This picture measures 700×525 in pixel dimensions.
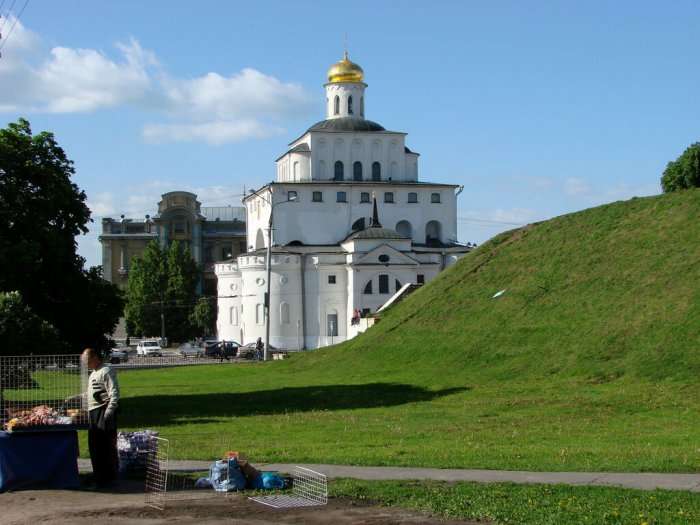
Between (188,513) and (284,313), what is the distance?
84.4 metres

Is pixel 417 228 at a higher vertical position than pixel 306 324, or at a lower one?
higher

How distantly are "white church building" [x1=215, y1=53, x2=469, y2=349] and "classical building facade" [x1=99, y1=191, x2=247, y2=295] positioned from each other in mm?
30496

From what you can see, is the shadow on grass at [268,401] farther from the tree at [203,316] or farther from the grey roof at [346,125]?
the tree at [203,316]

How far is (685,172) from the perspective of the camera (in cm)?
7556

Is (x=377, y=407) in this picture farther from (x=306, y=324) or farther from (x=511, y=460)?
(x=306, y=324)

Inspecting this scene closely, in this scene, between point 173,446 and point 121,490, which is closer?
point 121,490

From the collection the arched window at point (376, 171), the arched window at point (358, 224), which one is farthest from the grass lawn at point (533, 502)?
the arched window at point (376, 171)

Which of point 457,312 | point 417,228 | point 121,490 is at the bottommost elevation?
point 121,490

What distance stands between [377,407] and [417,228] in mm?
73933

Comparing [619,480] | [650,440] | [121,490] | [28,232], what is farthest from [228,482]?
[28,232]

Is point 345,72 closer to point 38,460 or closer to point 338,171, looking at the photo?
point 338,171

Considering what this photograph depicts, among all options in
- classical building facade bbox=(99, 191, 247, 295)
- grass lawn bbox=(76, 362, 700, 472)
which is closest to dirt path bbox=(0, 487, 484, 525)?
grass lawn bbox=(76, 362, 700, 472)

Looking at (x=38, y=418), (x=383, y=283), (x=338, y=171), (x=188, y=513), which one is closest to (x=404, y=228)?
(x=338, y=171)

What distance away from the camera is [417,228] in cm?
10556
